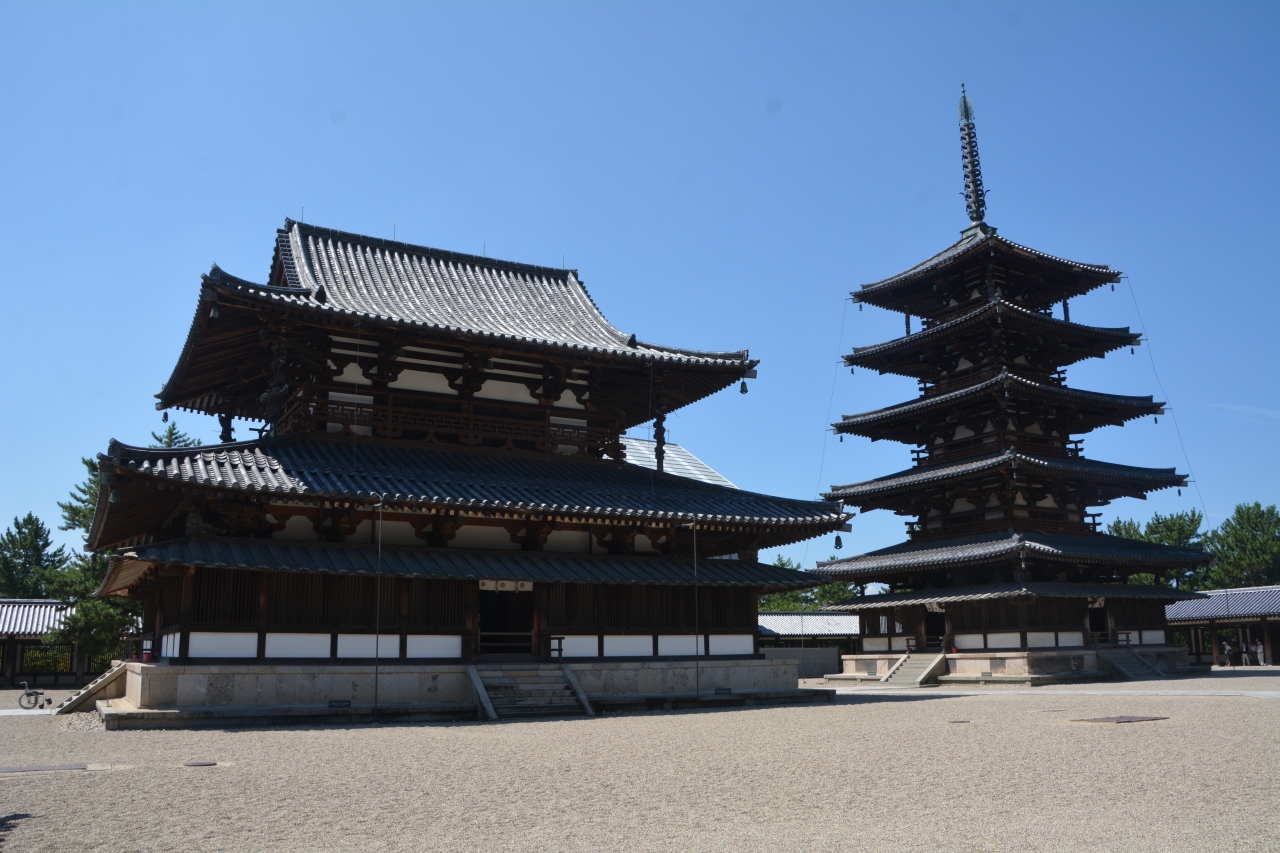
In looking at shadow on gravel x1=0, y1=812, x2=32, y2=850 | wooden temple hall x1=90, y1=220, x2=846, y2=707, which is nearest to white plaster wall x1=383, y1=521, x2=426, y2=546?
wooden temple hall x1=90, y1=220, x2=846, y2=707

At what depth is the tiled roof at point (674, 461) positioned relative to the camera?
99.8ft

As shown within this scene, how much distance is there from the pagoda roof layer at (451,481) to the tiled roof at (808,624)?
90.0 feet

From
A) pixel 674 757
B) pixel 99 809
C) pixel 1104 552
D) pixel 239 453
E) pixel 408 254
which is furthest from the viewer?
pixel 1104 552

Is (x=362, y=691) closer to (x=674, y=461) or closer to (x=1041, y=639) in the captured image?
(x=674, y=461)

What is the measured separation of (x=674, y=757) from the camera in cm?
1332

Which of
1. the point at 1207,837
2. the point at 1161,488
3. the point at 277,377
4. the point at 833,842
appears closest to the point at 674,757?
the point at 833,842

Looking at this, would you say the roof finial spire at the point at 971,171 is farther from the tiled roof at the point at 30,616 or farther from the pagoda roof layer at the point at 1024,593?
the tiled roof at the point at 30,616

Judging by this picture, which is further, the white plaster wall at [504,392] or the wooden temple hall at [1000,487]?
the wooden temple hall at [1000,487]

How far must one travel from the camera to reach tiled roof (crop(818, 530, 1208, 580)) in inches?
1438

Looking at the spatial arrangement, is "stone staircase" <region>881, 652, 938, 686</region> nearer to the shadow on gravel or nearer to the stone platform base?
the stone platform base

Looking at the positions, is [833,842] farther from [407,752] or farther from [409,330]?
[409,330]

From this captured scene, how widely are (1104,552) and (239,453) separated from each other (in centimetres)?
3257

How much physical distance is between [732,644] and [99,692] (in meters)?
15.8

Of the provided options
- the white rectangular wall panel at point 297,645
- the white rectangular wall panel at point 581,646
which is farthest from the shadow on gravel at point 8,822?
the white rectangular wall panel at point 581,646
